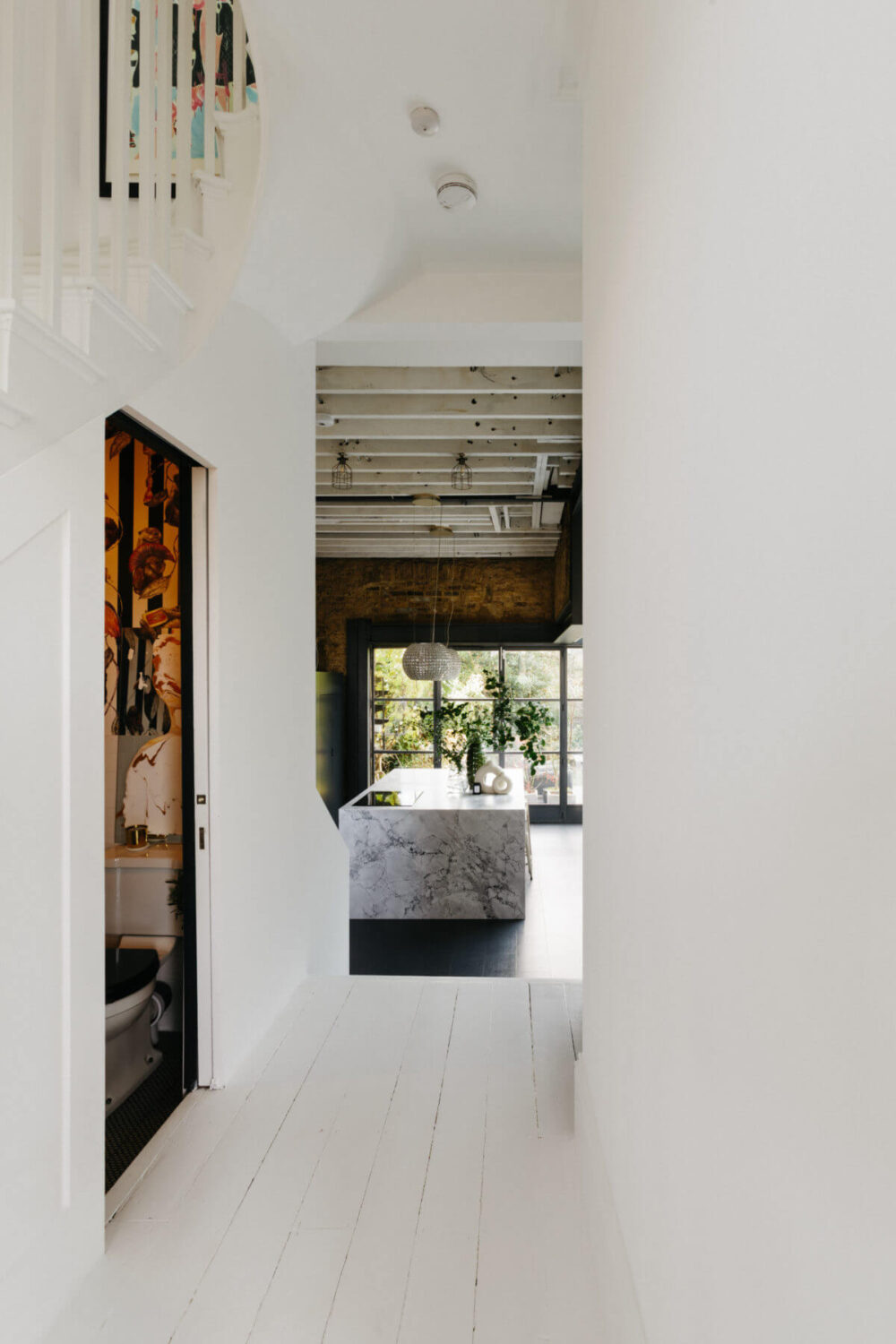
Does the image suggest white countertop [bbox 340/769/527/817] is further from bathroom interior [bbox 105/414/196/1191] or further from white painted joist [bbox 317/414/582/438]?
bathroom interior [bbox 105/414/196/1191]

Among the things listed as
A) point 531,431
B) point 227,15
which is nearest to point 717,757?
point 227,15

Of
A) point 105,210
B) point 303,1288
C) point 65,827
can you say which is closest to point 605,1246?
point 303,1288

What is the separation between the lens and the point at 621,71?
1543mm

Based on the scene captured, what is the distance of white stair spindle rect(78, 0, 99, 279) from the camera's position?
5.11ft

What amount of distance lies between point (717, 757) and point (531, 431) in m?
4.52

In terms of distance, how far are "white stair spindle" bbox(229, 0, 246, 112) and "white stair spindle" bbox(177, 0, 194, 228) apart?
0.23m

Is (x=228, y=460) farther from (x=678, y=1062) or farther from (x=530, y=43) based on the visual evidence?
(x=678, y=1062)

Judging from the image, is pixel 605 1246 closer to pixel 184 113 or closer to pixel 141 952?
pixel 141 952

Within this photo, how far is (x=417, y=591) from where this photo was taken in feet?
32.9

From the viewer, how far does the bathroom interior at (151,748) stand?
8.80ft

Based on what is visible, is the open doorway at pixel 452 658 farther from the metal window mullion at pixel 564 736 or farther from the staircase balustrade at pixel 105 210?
the staircase balustrade at pixel 105 210

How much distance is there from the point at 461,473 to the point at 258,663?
3220 mm

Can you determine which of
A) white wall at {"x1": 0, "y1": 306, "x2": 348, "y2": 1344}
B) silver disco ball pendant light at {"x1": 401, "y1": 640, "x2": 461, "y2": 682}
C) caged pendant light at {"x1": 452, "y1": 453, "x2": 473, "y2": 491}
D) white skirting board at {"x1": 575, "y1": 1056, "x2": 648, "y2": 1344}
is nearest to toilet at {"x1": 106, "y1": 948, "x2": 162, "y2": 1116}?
white wall at {"x1": 0, "y1": 306, "x2": 348, "y2": 1344}

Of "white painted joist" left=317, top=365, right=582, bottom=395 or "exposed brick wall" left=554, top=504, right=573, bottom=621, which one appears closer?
"white painted joist" left=317, top=365, right=582, bottom=395
